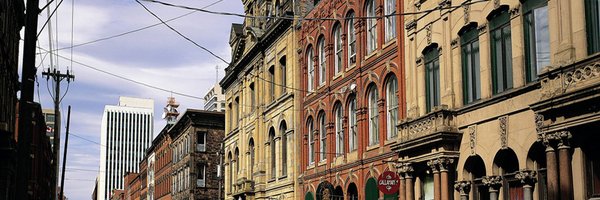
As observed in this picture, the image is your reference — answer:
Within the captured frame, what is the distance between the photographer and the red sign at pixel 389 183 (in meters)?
27.4

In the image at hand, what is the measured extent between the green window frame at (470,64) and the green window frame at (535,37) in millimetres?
2540

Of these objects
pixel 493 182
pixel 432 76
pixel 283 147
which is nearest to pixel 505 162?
pixel 493 182

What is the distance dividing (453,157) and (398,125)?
3.28 metres

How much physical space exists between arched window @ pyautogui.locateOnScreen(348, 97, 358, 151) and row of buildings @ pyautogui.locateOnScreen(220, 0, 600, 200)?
51 mm

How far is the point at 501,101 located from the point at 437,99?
13.7ft

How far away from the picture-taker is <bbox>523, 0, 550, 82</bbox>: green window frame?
20.2 metres

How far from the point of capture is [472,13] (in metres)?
23.5

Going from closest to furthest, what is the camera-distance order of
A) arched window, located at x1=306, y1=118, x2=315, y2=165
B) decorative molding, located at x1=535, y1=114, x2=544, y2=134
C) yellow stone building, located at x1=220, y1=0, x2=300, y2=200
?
decorative molding, located at x1=535, y1=114, x2=544, y2=134 < arched window, located at x1=306, y1=118, x2=315, y2=165 < yellow stone building, located at x1=220, y1=0, x2=300, y2=200

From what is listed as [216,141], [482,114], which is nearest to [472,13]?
[482,114]

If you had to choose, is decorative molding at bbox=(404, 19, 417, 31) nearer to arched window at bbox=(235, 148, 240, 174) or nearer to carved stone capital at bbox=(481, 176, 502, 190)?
carved stone capital at bbox=(481, 176, 502, 190)

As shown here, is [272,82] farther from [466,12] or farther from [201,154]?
[201,154]

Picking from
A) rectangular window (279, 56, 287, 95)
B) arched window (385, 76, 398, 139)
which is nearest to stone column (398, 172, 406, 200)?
arched window (385, 76, 398, 139)

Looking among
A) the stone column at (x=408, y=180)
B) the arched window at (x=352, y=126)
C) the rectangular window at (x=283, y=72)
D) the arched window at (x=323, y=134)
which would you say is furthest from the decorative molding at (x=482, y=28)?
the rectangular window at (x=283, y=72)

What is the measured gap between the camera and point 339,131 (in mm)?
35250
